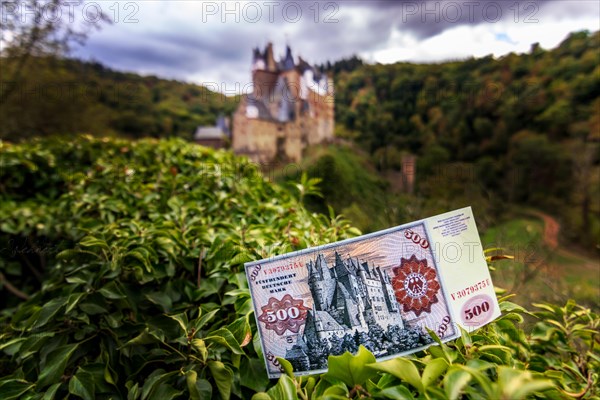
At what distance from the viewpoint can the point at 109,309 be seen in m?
0.99

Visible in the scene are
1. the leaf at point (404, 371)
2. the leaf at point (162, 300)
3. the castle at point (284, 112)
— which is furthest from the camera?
the castle at point (284, 112)

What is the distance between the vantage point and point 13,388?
79cm

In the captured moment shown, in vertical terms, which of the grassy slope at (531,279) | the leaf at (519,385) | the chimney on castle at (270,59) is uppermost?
the chimney on castle at (270,59)

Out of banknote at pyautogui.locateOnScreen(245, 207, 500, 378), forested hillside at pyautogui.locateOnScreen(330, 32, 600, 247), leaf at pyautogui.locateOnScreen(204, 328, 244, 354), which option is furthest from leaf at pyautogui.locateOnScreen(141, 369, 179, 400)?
forested hillside at pyautogui.locateOnScreen(330, 32, 600, 247)

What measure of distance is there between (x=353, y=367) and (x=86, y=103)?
45.5 feet

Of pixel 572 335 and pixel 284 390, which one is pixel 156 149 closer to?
pixel 284 390

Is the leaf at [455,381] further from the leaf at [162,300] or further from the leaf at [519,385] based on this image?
the leaf at [162,300]

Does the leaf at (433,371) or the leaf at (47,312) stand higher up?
the leaf at (433,371)

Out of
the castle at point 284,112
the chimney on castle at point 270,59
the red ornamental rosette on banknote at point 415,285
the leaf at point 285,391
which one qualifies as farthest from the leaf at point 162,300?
the chimney on castle at point 270,59

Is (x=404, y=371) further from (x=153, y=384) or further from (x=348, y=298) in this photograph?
(x=153, y=384)

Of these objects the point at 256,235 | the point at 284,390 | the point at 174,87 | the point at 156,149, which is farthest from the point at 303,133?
the point at 174,87

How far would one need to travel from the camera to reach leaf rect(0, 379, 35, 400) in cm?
77

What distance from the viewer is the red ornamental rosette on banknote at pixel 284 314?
0.70 metres

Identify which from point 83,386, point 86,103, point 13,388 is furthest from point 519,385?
point 86,103
